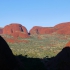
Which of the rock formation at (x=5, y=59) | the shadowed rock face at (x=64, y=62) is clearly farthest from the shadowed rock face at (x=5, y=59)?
the shadowed rock face at (x=64, y=62)

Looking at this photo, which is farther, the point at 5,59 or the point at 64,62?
the point at 64,62

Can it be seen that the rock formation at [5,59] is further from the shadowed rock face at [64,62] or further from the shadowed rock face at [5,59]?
the shadowed rock face at [64,62]

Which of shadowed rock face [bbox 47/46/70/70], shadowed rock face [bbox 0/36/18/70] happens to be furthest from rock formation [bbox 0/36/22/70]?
shadowed rock face [bbox 47/46/70/70]

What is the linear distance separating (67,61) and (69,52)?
276cm

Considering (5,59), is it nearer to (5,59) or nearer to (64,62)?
(5,59)

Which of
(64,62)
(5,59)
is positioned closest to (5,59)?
(5,59)

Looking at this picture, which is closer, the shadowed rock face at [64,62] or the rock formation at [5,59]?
the rock formation at [5,59]

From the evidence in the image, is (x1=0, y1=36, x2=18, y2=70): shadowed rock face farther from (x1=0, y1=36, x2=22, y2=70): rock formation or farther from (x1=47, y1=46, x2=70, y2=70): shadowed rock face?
(x1=47, y1=46, x2=70, y2=70): shadowed rock face

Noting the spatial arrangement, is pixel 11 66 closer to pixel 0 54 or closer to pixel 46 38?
pixel 0 54

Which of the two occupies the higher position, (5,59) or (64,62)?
(5,59)

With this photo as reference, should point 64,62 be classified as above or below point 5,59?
below

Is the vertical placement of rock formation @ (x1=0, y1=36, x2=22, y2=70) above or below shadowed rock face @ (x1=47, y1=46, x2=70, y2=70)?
above

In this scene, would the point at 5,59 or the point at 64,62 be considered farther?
the point at 64,62

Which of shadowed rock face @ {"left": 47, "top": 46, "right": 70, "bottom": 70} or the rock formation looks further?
shadowed rock face @ {"left": 47, "top": 46, "right": 70, "bottom": 70}
